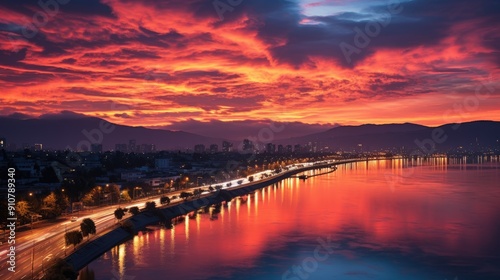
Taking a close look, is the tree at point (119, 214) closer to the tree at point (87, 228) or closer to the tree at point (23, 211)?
the tree at point (23, 211)

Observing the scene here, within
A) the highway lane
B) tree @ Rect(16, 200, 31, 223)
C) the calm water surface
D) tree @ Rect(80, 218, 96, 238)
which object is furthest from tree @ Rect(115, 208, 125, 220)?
tree @ Rect(80, 218, 96, 238)

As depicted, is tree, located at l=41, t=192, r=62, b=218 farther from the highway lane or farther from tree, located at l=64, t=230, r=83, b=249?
tree, located at l=64, t=230, r=83, b=249

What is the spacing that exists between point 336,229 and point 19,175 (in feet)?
37.1

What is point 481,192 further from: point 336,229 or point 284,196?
point 336,229

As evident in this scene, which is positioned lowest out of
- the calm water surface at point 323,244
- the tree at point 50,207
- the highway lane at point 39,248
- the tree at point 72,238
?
the calm water surface at point 323,244

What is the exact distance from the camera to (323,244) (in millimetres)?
12203

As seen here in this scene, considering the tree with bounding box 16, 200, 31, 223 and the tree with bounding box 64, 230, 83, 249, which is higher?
the tree with bounding box 16, 200, 31, 223

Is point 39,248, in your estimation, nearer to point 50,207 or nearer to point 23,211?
point 23,211

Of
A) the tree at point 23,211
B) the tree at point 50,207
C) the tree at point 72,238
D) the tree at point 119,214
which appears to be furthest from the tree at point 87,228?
the tree at point 50,207

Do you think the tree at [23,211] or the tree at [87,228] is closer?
the tree at [87,228]

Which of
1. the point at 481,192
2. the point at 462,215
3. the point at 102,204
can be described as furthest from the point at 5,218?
the point at 481,192

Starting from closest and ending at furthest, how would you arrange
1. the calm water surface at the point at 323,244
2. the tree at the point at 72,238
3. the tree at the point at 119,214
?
the tree at the point at 72,238 < the calm water surface at the point at 323,244 < the tree at the point at 119,214

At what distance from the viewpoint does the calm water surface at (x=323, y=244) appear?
976cm

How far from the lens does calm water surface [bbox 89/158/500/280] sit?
9.76 meters
